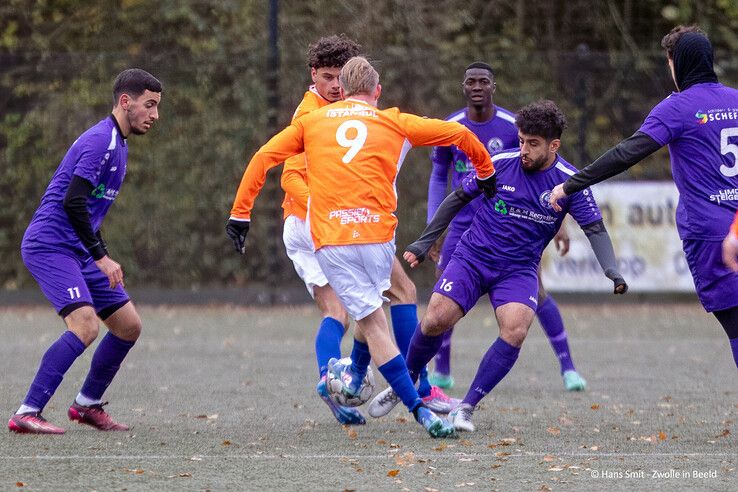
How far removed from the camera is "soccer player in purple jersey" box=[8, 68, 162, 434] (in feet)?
23.3

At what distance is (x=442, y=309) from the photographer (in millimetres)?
7492

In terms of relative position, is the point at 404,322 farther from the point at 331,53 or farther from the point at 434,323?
the point at 331,53

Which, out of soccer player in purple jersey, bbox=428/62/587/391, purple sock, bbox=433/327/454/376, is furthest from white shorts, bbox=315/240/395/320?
purple sock, bbox=433/327/454/376

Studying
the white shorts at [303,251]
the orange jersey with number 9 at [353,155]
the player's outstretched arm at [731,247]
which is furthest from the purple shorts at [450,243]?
the player's outstretched arm at [731,247]

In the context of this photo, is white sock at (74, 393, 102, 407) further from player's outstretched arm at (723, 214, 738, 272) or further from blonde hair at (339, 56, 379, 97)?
player's outstretched arm at (723, 214, 738, 272)

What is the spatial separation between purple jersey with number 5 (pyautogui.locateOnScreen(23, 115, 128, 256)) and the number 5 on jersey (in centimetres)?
117

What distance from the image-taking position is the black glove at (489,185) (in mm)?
7277

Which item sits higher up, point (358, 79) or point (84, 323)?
point (358, 79)

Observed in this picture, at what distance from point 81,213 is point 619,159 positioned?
264 cm

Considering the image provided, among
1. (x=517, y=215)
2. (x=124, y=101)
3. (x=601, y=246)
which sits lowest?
(x=601, y=246)

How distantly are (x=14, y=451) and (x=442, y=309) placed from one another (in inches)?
90.4

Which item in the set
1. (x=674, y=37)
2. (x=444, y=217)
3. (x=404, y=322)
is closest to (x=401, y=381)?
(x=444, y=217)

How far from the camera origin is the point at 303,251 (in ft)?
26.8

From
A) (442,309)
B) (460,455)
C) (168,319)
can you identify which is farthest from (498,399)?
(168,319)
